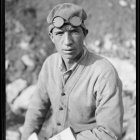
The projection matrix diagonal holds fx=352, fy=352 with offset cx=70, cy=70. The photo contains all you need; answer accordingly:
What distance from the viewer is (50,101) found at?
5.10ft

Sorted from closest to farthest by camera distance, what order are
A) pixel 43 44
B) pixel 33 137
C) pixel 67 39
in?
pixel 67 39
pixel 33 137
pixel 43 44

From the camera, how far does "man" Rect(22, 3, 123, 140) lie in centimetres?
141

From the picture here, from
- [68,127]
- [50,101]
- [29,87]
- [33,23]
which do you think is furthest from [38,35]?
[68,127]

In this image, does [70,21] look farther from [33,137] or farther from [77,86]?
[33,137]

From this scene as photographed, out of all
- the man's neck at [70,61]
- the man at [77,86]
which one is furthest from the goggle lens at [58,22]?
the man's neck at [70,61]

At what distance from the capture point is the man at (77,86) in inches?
55.4

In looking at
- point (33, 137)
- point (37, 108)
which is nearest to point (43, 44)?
point (37, 108)

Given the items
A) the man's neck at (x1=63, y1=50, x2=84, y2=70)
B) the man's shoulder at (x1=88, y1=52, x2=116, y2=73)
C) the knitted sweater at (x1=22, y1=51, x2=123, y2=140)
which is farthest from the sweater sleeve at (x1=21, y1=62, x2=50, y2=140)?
the man's shoulder at (x1=88, y1=52, x2=116, y2=73)

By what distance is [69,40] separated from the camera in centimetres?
141

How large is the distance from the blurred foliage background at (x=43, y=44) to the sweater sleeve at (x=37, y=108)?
28 centimetres

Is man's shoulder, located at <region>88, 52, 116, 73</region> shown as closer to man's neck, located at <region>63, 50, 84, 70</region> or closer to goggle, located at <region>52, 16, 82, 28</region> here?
man's neck, located at <region>63, 50, 84, 70</region>

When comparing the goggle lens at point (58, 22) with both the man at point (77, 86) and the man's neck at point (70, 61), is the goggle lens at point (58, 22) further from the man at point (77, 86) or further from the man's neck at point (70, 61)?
the man's neck at point (70, 61)

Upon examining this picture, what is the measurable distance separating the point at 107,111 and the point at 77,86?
160mm

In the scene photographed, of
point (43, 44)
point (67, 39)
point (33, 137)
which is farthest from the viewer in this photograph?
point (43, 44)
